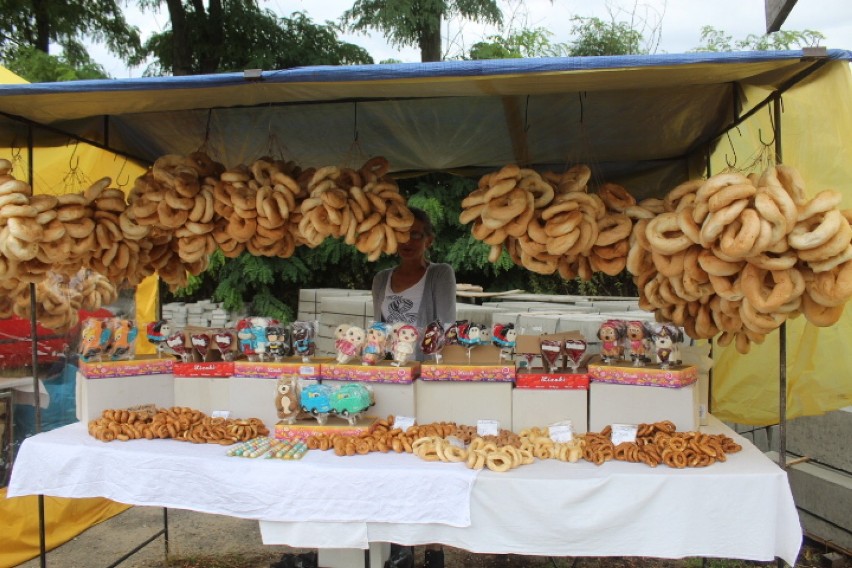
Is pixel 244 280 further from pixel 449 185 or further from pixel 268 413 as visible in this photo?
pixel 268 413

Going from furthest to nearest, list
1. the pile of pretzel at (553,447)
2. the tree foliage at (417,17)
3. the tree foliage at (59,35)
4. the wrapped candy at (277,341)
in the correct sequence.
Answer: the tree foliage at (417,17)
the tree foliage at (59,35)
the wrapped candy at (277,341)
the pile of pretzel at (553,447)

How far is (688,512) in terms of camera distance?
2.14 meters

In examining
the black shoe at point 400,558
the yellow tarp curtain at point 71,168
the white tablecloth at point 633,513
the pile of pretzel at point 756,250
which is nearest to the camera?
the pile of pretzel at point 756,250

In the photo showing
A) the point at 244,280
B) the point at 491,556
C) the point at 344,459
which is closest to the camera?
the point at 344,459

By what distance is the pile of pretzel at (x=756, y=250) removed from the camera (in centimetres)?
190

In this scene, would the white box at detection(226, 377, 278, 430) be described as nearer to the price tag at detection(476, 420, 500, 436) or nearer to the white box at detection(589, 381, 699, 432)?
the price tag at detection(476, 420, 500, 436)

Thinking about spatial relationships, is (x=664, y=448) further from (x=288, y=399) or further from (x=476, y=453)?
(x=288, y=399)

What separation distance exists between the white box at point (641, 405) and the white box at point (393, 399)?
69cm

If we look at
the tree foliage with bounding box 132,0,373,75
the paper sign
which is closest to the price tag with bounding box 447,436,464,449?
the paper sign

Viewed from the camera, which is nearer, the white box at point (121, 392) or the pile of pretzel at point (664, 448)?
the pile of pretzel at point (664, 448)

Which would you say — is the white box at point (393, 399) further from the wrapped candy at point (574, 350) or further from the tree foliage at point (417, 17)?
the tree foliage at point (417, 17)

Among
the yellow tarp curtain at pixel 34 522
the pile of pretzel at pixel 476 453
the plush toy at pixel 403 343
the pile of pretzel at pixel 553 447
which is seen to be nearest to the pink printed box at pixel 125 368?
the plush toy at pixel 403 343

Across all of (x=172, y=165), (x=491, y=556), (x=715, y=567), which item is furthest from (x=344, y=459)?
(x=715, y=567)

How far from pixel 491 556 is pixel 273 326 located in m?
2.09
